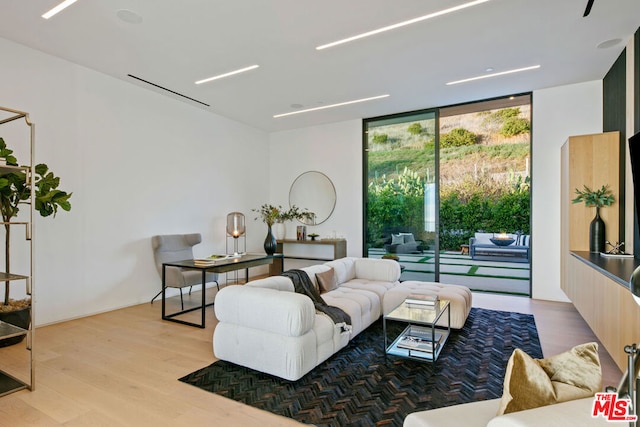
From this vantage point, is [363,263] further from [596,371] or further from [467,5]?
[596,371]

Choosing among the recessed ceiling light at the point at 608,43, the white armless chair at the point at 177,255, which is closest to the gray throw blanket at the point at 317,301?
the white armless chair at the point at 177,255

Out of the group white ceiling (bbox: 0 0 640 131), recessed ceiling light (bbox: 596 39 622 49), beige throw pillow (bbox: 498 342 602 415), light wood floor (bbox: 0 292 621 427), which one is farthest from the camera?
recessed ceiling light (bbox: 596 39 622 49)

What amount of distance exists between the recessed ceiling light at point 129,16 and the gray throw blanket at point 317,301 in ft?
9.11

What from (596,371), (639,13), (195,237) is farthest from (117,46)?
(639,13)

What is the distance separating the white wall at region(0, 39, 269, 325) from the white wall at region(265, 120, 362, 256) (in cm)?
162

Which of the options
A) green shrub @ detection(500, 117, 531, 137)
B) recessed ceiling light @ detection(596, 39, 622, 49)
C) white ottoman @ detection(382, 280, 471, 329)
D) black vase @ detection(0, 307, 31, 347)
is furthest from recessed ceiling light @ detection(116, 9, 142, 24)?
green shrub @ detection(500, 117, 531, 137)

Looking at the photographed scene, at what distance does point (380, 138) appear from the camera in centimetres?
645

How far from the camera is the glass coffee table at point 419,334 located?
2.90 metres

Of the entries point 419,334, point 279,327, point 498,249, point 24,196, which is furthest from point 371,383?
point 498,249

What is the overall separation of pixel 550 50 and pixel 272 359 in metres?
4.26

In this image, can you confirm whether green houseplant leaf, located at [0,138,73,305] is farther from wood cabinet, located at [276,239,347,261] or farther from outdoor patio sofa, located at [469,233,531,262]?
outdoor patio sofa, located at [469,233,531,262]

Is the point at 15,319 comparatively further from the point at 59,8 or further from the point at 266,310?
the point at 59,8

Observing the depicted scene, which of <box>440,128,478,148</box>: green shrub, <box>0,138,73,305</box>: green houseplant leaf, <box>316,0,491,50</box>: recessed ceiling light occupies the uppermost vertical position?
<box>440,128,478,148</box>: green shrub

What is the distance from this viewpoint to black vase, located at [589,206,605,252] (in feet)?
12.5
